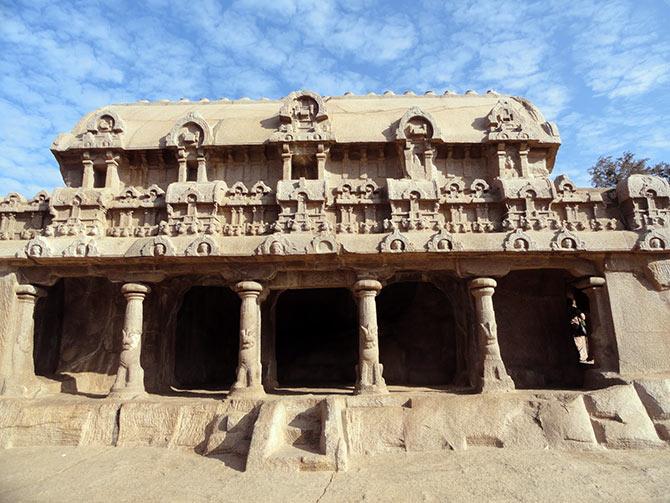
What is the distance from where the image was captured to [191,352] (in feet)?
35.4

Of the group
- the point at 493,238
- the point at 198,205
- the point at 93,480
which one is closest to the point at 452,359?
the point at 493,238

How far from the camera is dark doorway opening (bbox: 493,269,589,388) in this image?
873 centimetres

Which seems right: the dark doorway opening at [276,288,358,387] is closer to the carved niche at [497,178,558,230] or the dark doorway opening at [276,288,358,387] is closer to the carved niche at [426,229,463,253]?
the carved niche at [426,229,463,253]

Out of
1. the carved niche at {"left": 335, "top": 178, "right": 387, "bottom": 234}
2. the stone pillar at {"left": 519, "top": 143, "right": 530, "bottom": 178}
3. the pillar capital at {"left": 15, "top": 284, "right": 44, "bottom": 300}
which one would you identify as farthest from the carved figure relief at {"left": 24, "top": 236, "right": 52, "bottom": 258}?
the stone pillar at {"left": 519, "top": 143, "right": 530, "bottom": 178}

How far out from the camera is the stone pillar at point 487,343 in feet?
22.9

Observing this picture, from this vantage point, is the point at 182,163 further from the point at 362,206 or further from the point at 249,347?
the point at 249,347

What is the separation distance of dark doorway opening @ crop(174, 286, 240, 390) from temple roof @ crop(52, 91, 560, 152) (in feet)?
12.2

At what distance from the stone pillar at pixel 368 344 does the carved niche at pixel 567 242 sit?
2.81 m

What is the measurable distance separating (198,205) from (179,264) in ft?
3.41

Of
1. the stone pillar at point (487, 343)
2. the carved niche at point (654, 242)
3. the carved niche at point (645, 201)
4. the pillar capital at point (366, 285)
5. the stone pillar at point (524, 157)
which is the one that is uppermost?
the stone pillar at point (524, 157)

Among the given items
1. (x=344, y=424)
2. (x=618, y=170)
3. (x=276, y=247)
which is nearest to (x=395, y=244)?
(x=276, y=247)

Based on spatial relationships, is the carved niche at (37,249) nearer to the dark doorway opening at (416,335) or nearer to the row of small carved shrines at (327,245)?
the row of small carved shrines at (327,245)

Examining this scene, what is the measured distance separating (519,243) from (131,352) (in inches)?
251

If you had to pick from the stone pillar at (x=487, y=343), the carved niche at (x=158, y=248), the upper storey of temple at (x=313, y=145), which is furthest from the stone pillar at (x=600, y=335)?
the carved niche at (x=158, y=248)
